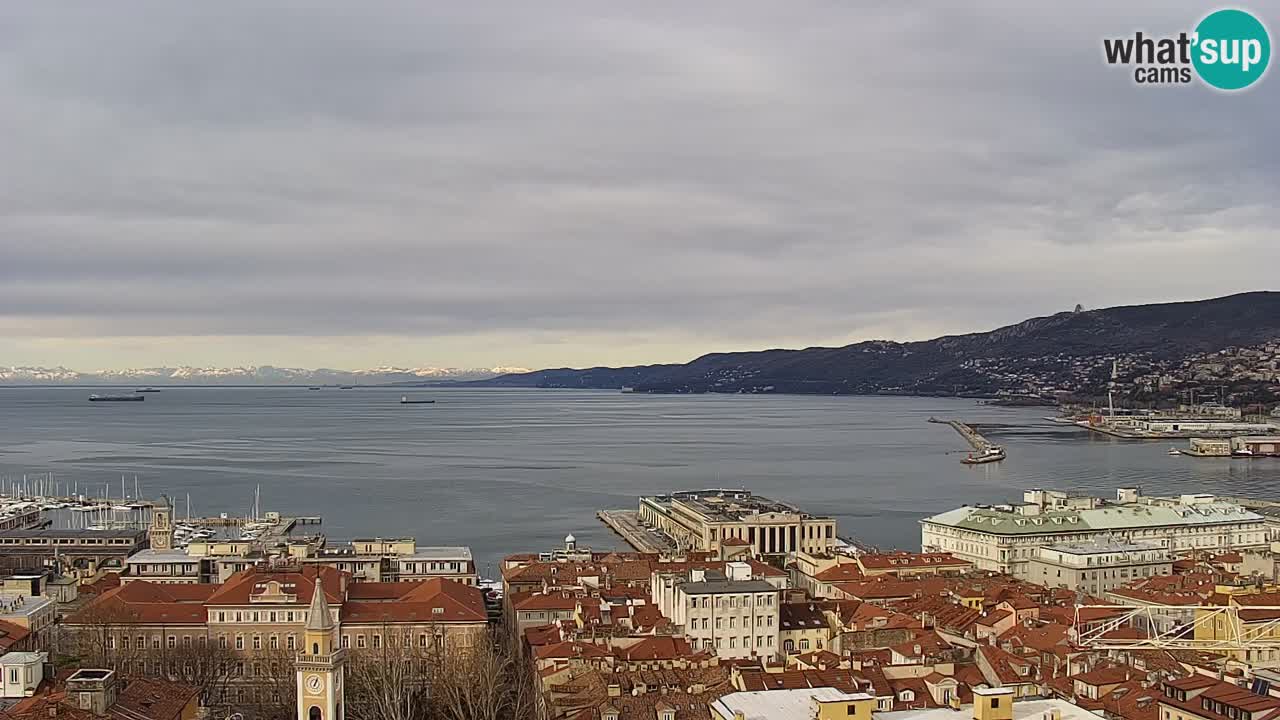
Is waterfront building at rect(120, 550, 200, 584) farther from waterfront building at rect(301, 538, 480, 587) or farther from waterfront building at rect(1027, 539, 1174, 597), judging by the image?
waterfront building at rect(1027, 539, 1174, 597)

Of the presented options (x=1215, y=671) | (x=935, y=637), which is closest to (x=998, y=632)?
(x=935, y=637)

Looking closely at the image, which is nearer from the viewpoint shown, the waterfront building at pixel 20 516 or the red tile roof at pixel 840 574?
the red tile roof at pixel 840 574

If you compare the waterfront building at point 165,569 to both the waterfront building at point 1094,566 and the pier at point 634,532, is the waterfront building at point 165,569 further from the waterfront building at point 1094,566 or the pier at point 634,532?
the waterfront building at point 1094,566

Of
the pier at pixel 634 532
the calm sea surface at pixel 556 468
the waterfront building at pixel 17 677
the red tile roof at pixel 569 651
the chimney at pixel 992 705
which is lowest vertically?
the pier at pixel 634 532

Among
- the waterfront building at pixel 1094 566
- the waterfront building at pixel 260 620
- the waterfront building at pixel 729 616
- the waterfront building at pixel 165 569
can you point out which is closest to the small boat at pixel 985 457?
the waterfront building at pixel 1094 566

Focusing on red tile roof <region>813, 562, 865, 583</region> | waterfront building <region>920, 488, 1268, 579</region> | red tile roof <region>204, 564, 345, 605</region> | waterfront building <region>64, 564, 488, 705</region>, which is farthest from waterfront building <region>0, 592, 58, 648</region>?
waterfront building <region>920, 488, 1268, 579</region>

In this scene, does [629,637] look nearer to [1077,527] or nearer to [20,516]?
[1077,527]

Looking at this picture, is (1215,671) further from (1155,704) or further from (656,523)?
(656,523)

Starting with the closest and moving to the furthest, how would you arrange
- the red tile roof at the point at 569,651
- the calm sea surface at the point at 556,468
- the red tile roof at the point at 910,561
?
the red tile roof at the point at 569,651, the red tile roof at the point at 910,561, the calm sea surface at the point at 556,468
